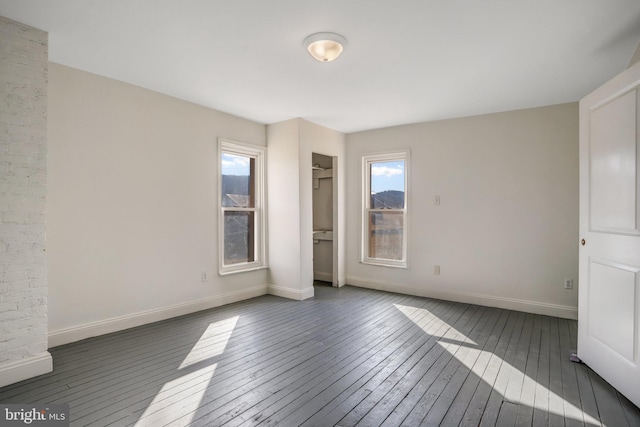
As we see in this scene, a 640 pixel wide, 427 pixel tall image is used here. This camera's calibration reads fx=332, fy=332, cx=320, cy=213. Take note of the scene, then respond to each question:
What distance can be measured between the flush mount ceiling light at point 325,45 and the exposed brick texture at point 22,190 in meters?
2.09

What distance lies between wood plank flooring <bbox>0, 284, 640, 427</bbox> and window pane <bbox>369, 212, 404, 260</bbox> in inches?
64.4

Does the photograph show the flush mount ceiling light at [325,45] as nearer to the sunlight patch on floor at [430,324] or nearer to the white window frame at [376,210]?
the white window frame at [376,210]

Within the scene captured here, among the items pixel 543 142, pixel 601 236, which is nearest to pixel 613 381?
pixel 601 236

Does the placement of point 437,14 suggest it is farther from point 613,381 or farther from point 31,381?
point 31,381

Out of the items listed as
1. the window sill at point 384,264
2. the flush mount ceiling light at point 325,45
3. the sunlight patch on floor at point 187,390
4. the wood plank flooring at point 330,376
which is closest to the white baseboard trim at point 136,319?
the wood plank flooring at point 330,376

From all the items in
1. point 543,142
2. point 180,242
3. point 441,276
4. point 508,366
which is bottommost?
point 508,366

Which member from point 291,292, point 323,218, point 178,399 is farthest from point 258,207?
point 178,399

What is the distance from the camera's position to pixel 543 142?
4199mm

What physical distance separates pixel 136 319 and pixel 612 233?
4510mm

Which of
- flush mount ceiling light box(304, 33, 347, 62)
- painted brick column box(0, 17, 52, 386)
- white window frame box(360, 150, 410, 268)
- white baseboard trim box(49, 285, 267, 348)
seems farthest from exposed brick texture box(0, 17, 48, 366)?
white window frame box(360, 150, 410, 268)

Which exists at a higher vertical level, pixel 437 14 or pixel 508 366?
pixel 437 14

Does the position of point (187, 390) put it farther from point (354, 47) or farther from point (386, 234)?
point (386, 234)

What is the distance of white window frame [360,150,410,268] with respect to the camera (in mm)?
5242

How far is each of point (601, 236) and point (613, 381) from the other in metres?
1.08
